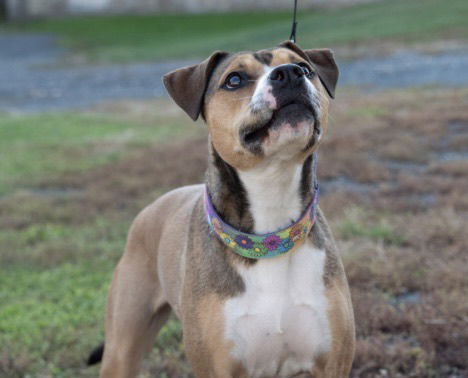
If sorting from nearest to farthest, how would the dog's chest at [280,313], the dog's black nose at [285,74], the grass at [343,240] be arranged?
the dog's black nose at [285,74] → the dog's chest at [280,313] → the grass at [343,240]

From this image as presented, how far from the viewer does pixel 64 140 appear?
1238cm

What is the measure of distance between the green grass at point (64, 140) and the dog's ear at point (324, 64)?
6150 millimetres

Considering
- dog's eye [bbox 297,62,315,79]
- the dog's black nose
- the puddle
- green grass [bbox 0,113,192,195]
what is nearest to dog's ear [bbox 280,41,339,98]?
dog's eye [bbox 297,62,315,79]

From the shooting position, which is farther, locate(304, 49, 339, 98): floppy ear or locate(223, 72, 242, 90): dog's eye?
locate(304, 49, 339, 98): floppy ear

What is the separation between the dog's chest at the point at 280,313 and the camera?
3.27 metres

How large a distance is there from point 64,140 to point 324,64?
9.25 meters

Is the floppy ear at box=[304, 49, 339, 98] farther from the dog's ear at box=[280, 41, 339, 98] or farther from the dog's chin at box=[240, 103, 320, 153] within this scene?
the dog's chin at box=[240, 103, 320, 153]

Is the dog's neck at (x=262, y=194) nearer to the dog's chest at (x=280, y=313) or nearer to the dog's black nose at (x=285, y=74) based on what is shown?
the dog's chest at (x=280, y=313)

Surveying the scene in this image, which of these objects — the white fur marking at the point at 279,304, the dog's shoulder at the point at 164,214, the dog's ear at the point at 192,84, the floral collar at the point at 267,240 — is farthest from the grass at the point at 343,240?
the dog's ear at the point at 192,84

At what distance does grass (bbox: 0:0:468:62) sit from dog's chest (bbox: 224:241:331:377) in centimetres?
2085

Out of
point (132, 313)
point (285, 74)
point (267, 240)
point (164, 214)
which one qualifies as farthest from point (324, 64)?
point (132, 313)

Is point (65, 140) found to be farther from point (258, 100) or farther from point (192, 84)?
point (258, 100)

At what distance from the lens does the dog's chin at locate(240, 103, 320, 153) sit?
10.2ft

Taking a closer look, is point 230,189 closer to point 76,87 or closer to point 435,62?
point 435,62
